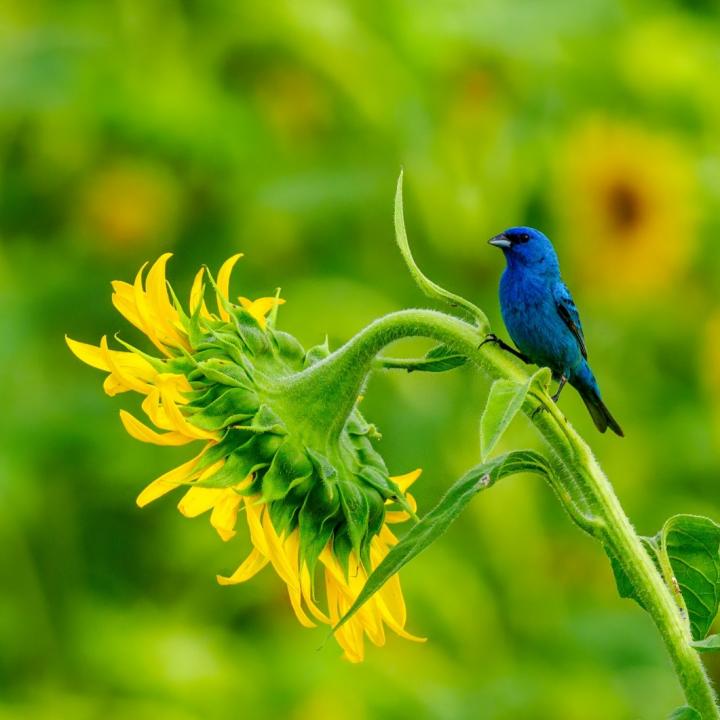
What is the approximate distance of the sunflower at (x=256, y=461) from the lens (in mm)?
1110

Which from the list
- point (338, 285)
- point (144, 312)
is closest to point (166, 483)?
point (144, 312)

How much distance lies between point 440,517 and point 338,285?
2153 mm

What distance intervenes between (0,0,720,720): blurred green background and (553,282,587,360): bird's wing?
1591 mm

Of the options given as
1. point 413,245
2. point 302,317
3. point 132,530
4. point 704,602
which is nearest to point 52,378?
point 132,530

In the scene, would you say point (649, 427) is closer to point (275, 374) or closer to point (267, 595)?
point (267, 595)

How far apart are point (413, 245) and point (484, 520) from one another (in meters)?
0.65

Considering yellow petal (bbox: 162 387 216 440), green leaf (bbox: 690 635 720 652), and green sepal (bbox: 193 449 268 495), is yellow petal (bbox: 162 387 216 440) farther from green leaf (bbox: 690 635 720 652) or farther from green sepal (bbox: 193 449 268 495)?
green leaf (bbox: 690 635 720 652)

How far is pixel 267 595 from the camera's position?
3.04m

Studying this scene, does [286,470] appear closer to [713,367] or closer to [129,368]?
[129,368]

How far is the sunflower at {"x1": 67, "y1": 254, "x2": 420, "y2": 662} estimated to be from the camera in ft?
3.64

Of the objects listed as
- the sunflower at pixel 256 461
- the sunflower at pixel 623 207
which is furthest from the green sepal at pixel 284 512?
the sunflower at pixel 623 207

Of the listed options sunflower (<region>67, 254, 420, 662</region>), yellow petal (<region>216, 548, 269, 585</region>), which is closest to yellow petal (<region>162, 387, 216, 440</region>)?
sunflower (<region>67, 254, 420, 662</region>)

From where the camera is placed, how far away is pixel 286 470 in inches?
45.7

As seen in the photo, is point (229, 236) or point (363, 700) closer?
point (363, 700)
